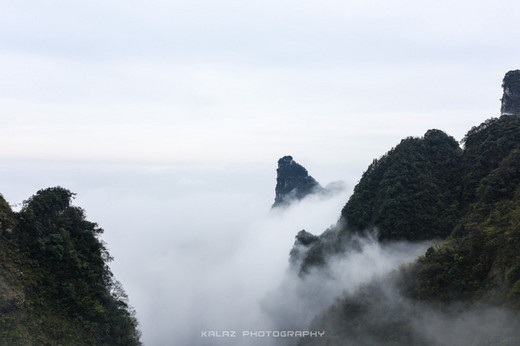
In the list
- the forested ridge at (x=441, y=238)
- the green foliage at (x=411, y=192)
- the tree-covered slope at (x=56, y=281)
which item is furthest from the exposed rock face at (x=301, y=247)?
the tree-covered slope at (x=56, y=281)

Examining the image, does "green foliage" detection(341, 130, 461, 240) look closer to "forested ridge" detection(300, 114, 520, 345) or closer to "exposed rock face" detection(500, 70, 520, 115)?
"forested ridge" detection(300, 114, 520, 345)

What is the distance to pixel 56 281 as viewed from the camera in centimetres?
2650

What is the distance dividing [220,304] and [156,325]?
13.4 meters

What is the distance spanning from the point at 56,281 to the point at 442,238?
36217mm

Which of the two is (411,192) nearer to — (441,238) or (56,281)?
(441,238)

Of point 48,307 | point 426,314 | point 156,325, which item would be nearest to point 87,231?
point 48,307

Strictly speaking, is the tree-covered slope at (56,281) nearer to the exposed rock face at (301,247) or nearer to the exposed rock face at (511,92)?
the exposed rock face at (301,247)

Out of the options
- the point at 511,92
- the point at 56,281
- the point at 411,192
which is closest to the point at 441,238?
the point at 411,192

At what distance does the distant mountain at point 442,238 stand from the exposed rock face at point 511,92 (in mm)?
147

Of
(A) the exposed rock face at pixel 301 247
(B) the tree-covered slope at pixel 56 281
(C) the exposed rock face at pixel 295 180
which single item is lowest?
(A) the exposed rock face at pixel 301 247

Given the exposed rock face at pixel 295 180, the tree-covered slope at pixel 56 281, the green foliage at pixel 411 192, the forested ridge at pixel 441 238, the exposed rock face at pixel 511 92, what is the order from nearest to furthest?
1. the tree-covered slope at pixel 56 281
2. the forested ridge at pixel 441 238
3. the green foliage at pixel 411 192
4. the exposed rock face at pixel 511 92
5. the exposed rock face at pixel 295 180

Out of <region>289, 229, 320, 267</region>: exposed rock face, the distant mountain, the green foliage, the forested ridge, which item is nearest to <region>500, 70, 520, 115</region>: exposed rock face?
the distant mountain

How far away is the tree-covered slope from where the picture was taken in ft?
75.8

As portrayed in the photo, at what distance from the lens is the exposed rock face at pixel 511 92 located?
174 feet
